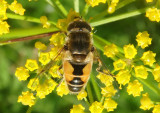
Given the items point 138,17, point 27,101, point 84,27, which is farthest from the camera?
point 138,17

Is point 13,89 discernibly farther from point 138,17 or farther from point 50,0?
point 138,17

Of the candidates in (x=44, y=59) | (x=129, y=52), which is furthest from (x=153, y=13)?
(x=44, y=59)

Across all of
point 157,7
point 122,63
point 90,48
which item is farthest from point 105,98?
point 157,7

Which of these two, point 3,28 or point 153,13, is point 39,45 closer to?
point 3,28

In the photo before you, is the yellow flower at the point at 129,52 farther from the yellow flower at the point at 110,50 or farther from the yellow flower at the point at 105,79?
the yellow flower at the point at 105,79

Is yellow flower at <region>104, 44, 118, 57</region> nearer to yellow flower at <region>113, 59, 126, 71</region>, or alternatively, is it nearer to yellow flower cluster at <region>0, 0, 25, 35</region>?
yellow flower at <region>113, 59, 126, 71</region>
